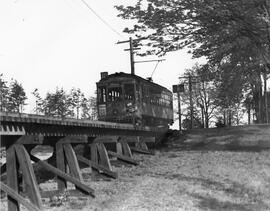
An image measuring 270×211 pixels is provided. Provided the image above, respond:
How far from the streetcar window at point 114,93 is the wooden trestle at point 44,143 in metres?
6.59

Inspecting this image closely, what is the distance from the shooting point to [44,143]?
503 inches

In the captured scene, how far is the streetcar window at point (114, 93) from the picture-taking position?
84.7 feet

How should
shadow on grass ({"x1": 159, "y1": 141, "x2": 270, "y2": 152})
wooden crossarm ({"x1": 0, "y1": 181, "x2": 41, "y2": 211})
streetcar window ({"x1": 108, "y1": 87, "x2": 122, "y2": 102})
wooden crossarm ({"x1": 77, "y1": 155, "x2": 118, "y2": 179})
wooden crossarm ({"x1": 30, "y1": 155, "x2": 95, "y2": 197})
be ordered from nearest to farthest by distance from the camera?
wooden crossarm ({"x1": 0, "y1": 181, "x2": 41, "y2": 211}) → wooden crossarm ({"x1": 30, "y1": 155, "x2": 95, "y2": 197}) → wooden crossarm ({"x1": 77, "y1": 155, "x2": 118, "y2": 179}) → shadow on grass ({"x1": 159, "y1": 141, "x2": 270, "y2": 152}) → streetcar window ({"x1": 108, "y1": 87, "x2": 122, "y2": 102})

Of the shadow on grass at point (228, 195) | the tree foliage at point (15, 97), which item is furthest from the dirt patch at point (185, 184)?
the tree foliage at point (15, 97)

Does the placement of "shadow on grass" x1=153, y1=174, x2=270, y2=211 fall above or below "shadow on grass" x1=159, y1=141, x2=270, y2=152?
below

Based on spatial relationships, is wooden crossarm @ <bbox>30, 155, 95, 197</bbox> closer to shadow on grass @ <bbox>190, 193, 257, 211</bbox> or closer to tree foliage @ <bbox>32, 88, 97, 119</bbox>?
shadow on grass @ <bbox>190, 193, 257, 211</bbox>

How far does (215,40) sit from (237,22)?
63.7 inches

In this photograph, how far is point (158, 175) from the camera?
51.6ft

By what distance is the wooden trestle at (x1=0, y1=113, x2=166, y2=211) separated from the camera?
10.1 metres

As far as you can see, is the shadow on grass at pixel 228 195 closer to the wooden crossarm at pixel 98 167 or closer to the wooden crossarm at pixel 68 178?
the wooden crossarm at pixel 98 167

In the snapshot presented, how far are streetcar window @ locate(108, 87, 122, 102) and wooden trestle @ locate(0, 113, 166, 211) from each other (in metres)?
6.59

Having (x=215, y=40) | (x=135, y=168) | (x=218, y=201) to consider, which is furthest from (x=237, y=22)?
(x=218, y=201)

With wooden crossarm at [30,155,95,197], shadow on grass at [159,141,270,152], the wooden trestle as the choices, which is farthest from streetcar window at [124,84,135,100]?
wooden crossarm at [30,155,95,197]

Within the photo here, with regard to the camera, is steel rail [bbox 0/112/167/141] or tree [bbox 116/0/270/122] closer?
steel rail [bbox 0/112/167/141]
